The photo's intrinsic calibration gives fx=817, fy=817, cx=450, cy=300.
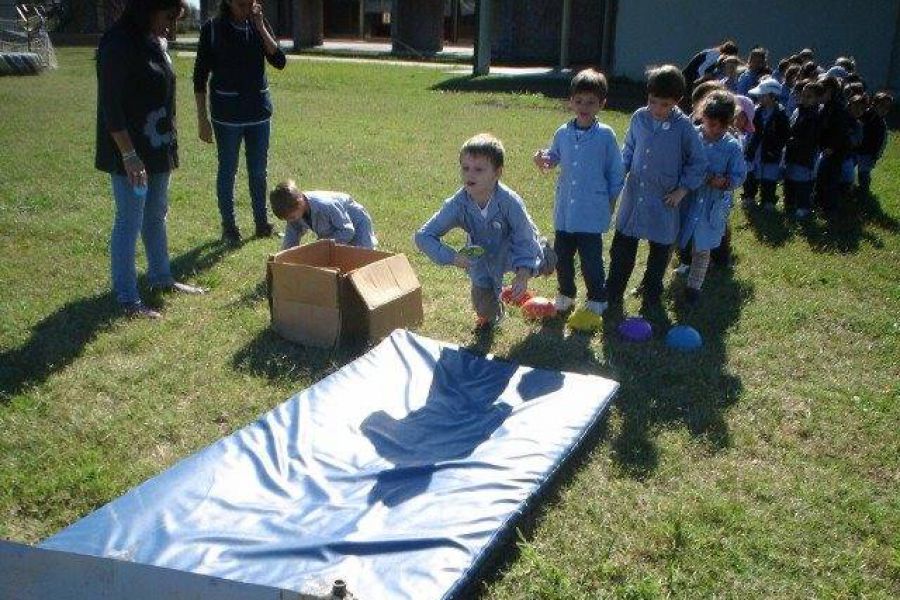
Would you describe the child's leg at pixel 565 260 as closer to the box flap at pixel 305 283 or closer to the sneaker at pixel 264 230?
the box flap at pixel 305 283

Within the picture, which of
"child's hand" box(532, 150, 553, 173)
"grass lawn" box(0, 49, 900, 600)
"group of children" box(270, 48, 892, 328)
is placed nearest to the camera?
"grass lawn" box(0, 49, 900, 600)

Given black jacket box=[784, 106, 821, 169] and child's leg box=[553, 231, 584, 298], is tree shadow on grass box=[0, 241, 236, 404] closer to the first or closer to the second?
child's leg box=[553, 231, 584, 298]

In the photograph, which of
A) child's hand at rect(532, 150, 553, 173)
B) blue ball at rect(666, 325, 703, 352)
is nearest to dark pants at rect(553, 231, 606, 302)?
child's hand at rect(532, 150, 553, 173)

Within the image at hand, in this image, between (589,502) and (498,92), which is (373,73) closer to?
(498,92)

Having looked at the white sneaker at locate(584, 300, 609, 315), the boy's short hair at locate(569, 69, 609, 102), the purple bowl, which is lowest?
the purple bowl

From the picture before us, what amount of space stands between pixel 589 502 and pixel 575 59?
2708 centimetres

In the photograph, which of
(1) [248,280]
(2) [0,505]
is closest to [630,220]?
(1) [248,280]

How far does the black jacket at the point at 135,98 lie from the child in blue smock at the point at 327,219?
0.79 m

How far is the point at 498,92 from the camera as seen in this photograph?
65.6 ft

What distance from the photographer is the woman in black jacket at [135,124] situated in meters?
4.75

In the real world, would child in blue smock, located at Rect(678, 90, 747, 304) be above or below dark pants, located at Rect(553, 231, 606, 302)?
above

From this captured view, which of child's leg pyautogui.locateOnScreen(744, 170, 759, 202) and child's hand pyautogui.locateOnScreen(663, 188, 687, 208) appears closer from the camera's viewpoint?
child's hand pyautogui.locateOnScreen(663, 188, 687, 208)

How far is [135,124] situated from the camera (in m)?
4.99

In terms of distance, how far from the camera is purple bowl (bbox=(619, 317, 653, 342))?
517cm
